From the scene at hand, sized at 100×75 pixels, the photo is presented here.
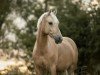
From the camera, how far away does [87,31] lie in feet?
43.7

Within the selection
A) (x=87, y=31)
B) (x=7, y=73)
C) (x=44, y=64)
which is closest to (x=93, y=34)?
(x=87, y=31)

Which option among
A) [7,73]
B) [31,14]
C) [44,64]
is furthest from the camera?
[31,14]

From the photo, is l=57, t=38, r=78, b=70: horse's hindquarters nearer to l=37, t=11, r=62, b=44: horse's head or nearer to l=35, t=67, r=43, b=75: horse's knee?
l=35, t=67, r=43, b=75: horse's knee

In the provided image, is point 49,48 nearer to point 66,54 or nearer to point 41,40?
point 41,40

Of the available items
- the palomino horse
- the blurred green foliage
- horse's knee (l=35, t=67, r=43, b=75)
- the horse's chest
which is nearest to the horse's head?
the palomino horse

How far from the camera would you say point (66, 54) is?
10227mm

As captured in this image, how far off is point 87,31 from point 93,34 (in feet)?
0.95

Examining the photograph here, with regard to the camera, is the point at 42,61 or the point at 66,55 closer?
the point at 42,61

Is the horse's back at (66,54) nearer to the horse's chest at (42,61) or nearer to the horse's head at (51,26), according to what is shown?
the horse's chest at (42,61)

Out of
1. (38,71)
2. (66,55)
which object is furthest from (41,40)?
(66,55)

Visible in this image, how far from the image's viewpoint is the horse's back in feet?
32.2

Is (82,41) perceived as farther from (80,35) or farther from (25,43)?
(25,43)

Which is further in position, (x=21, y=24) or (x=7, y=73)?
(x=21, y=24)

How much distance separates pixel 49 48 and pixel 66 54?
114 centimetres
